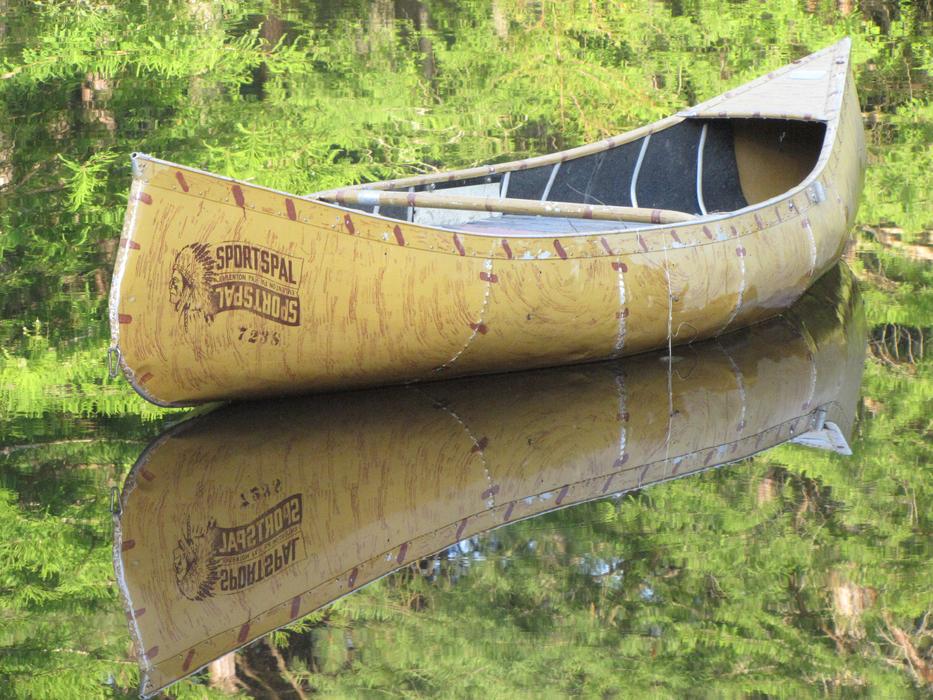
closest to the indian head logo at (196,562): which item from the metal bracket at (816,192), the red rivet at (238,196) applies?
the red rivet at (238,196)

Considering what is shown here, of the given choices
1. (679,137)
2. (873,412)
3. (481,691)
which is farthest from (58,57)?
(481,691)

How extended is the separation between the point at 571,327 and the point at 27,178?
484 cm

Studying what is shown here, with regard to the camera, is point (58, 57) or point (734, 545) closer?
point (734, 545)

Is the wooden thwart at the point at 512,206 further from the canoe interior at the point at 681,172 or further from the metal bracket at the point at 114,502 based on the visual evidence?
the metal bracket at the point at 114,502

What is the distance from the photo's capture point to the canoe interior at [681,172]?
8188mm

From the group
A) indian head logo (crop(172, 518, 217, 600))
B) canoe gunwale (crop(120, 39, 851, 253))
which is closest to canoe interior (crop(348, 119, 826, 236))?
canoe gunwale (crop(120, 39, 851, 253))

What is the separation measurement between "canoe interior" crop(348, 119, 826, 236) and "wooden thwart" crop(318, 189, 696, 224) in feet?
2.69

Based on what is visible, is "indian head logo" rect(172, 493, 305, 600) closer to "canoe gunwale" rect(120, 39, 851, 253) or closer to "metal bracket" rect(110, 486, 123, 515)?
"metal bracket" rect(110, 486, 123, 515)

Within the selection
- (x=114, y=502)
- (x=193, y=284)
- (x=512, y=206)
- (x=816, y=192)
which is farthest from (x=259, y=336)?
(x=816, y=192)

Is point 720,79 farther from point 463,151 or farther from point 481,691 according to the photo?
point 481,691

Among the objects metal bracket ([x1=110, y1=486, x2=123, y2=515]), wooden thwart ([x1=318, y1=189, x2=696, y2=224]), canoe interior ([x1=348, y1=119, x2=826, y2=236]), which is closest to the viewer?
metal bracket ([x1=110, y1=486, x2=123, y2=515])

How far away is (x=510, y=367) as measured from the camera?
6562mm

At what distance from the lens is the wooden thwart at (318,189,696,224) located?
22.5ft

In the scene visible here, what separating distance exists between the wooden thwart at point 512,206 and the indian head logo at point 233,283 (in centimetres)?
111
